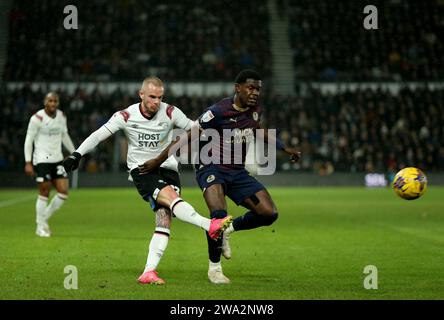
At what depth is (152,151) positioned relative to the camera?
9609 millimetres

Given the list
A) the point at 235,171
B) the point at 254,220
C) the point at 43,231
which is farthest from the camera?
the point at 43,231

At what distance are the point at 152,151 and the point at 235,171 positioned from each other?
1036mm

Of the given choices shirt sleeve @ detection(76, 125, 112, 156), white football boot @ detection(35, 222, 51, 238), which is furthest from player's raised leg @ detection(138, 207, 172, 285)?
white football boot @ detection(35, 222, 51, 238)

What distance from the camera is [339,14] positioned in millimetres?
40750

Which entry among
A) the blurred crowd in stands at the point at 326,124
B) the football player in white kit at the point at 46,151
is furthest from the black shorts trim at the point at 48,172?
the blurred crowd in stands at the point at 326,124

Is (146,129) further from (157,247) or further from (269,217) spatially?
(269,217)

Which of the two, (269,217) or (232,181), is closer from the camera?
(269,217)

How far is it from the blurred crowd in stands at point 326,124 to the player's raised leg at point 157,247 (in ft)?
76.1

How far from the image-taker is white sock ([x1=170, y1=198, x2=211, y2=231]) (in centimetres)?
867

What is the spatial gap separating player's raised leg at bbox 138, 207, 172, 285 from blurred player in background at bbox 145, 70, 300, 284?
0.54m

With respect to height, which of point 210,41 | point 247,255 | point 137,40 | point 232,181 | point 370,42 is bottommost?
point 247,255

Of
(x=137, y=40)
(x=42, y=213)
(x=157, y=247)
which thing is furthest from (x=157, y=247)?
(x=137, y=40)
